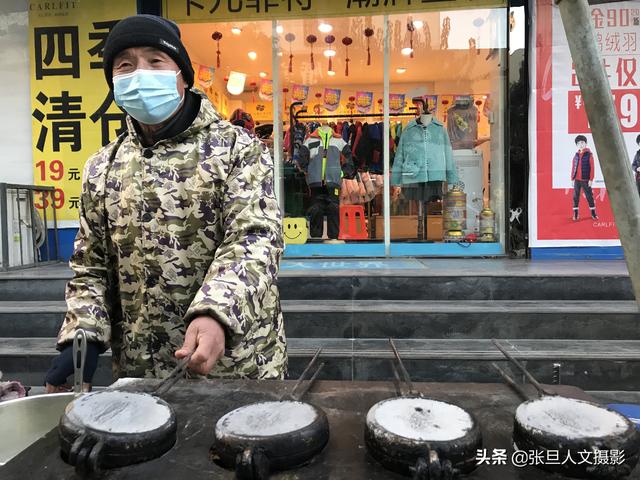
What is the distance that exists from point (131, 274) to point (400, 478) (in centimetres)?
115

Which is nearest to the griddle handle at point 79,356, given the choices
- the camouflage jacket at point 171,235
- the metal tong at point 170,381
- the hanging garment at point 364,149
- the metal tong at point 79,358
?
the metal tong at point 79,358

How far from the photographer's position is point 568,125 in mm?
5816

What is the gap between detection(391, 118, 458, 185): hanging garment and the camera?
675 centimetres

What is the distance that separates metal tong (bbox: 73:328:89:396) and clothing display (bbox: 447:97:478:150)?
6335 mm

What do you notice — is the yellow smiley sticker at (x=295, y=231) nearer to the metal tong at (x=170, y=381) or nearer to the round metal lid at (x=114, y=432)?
the metal tong at (x=170, y=381)

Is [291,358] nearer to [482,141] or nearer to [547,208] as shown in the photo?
[547,208]

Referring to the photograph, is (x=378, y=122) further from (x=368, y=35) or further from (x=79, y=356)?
(x=79, y=356)

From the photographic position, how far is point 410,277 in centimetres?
466

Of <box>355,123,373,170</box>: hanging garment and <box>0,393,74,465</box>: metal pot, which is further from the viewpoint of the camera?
<box>355,123,373,170</box>: hanging garment

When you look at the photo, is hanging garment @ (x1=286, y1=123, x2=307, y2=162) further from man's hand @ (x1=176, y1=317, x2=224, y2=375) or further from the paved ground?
man's hand @ (x1=176, y1=317, x2=224, y2=375)

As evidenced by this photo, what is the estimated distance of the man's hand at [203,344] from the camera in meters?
1.10

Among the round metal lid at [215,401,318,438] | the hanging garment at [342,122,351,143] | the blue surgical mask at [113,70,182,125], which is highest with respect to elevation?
the hanging garment at [342,122,351,143]

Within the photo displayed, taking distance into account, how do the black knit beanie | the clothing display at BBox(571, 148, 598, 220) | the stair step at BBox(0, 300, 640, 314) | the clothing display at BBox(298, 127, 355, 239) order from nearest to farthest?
the black knit beanie < the stair step at BBox(0, 300, 640, 314) < the clothing display at BBox(571, 148, 598, 220) < the clothing display at BBox(298, 127, 355, 239)

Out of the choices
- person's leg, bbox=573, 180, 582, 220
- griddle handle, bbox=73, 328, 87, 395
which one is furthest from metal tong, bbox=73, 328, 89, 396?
person's leg, bbox=573, 180, 582, 220
